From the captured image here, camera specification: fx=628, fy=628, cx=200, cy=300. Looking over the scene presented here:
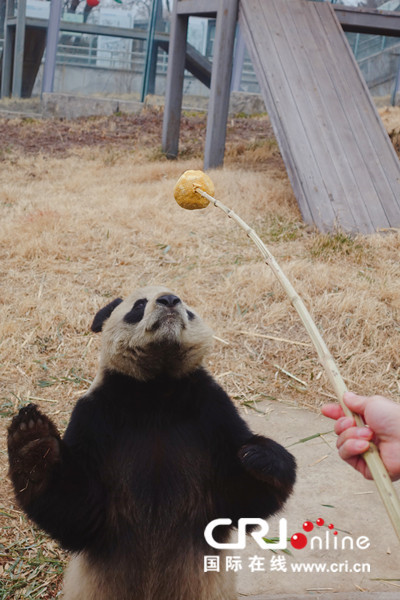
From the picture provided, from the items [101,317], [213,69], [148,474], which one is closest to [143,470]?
[148,474]

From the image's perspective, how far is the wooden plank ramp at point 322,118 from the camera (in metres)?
6.89

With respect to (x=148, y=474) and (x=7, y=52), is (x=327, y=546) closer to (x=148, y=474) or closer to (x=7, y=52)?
(x=148, y=474)

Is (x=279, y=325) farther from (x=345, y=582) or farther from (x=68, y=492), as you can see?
(x=68, y=492)

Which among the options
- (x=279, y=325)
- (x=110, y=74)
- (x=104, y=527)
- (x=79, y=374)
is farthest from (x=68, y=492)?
(x=110, y=74)

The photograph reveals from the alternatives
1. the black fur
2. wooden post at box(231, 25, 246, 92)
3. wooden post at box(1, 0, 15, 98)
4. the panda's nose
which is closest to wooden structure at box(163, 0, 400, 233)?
the panda's nose

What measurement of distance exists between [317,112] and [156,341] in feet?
19.0

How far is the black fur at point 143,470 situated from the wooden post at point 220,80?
271 inches

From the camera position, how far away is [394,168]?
7297 mm

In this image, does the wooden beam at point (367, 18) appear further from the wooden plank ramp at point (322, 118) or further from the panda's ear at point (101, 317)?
the panda's ear at point (101, 317)

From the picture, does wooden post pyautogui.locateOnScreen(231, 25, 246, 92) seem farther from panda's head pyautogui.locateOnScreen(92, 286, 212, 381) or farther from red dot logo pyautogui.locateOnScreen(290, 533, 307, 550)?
panda's head pyautogui.locateOnScreen(92, 286, 212, 381)

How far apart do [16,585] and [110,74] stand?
15.4m

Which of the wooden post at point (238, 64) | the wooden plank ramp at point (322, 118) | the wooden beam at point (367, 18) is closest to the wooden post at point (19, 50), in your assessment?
the wooden post at point (238, 64)

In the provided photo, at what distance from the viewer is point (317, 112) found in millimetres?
7477

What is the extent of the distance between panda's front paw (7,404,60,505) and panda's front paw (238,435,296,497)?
2.19 feet
